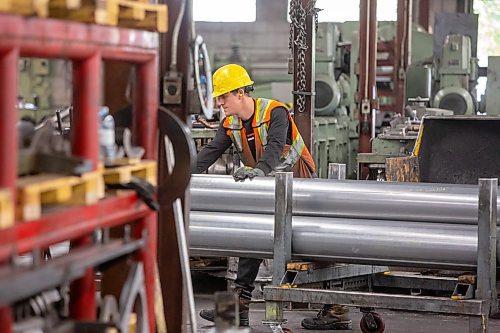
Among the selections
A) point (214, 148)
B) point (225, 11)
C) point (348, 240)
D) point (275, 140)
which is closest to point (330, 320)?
point (275, 140)

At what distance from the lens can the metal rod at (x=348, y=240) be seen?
214 inches

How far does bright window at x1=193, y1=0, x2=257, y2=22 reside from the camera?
2248 cm

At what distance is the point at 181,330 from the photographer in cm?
443

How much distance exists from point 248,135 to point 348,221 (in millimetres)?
1540

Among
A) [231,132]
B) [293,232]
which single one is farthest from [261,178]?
[231,132]

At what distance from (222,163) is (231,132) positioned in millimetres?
2228

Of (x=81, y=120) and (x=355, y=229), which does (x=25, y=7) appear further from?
(x=355, y=229)

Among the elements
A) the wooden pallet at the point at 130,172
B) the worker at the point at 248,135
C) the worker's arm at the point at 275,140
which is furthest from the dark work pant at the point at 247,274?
the wooden pallet at the point at 130,172

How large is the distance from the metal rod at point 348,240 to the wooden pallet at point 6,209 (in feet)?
10.4

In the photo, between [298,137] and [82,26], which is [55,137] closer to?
[82,26]

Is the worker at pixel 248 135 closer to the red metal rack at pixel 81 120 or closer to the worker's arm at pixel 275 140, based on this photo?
the worker's arm at pixel 275 140

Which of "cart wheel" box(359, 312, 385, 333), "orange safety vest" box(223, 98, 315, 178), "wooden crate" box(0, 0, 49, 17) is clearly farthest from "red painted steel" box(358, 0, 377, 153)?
"wooden crate" box(0, 0, 49, 17)

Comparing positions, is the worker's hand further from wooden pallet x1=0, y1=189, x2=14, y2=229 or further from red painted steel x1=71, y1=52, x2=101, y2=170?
wooden pallet x1=0, y1=189, x2=14, y2=229

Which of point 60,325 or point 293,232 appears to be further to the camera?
point 293,232
